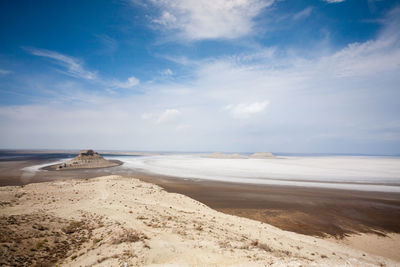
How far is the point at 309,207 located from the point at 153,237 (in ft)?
54.5

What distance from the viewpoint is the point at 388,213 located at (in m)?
17.1

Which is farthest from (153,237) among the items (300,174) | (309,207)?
(300,174)

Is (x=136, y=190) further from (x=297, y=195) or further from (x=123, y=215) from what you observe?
Result: (x=297, y=195)

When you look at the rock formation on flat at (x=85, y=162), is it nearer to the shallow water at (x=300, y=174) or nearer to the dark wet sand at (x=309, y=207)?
the shallow water at (x=300, y=174)

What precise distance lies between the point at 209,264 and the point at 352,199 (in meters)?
22.5

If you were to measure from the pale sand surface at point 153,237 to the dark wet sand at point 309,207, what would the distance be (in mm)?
2864

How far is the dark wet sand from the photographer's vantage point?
14336 mm

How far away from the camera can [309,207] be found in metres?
18.6

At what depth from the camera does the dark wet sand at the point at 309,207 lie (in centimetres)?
1434

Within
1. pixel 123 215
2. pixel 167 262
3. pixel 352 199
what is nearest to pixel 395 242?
pixel 352 199

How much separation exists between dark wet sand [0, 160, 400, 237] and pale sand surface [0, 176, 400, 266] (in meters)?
2.86

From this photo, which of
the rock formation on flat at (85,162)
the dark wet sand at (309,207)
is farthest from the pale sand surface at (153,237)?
the rock formation on flat at (85,162)

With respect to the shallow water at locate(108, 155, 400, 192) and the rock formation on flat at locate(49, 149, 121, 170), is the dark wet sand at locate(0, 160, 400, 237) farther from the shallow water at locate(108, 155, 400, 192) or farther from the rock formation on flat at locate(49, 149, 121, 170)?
the rock formation on flat at locate(49, 149, 121, 170)

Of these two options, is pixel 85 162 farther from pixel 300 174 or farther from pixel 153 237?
pixel 300 174
